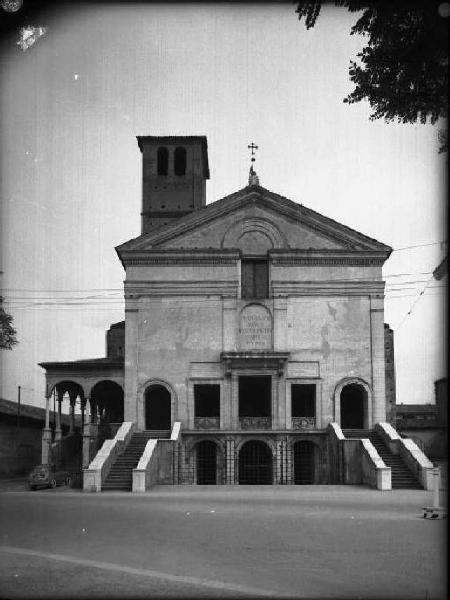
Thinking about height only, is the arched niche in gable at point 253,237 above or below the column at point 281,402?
above

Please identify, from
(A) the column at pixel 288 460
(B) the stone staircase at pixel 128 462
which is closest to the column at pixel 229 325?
(B) the stone staircase at pixel 128 462

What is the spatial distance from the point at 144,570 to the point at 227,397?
999 inches

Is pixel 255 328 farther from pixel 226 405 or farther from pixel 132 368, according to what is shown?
pixel 132 368

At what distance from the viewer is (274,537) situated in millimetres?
15461

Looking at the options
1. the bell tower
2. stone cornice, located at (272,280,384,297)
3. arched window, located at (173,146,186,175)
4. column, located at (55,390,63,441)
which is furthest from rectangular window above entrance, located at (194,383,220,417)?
arched window, located at (173,146,186,175)

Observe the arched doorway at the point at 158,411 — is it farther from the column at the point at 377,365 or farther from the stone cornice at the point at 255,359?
the column at the point at 377,365

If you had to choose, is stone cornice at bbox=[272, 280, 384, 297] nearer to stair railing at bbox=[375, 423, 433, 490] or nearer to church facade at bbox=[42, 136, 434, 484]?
church facade at bbox=[42, 136, 434, 484]

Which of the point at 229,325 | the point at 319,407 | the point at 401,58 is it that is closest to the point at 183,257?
the point at 229,325

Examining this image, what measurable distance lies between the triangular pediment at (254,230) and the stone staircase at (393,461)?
345 inches

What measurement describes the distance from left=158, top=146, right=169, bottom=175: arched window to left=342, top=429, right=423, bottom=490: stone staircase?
29837mm

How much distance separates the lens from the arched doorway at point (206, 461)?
1431 inches

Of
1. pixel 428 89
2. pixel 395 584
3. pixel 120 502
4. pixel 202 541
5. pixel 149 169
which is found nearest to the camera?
pixel 395 584

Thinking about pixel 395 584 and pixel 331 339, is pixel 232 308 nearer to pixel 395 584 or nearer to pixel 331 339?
pixel 331 339

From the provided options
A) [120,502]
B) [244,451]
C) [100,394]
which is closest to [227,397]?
[244,451]
